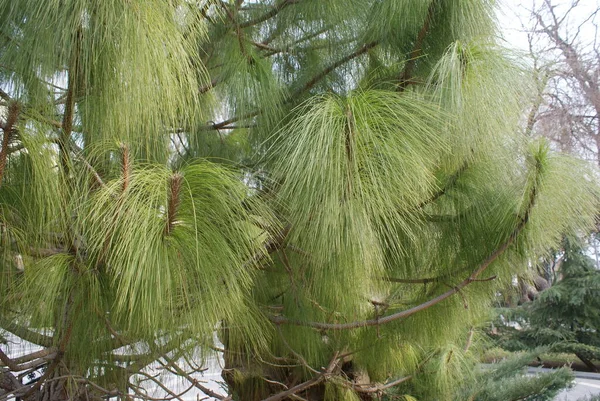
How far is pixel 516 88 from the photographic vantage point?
1118 millimetres

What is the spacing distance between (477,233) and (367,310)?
36 cm

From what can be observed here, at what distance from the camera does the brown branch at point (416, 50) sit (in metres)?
1.28

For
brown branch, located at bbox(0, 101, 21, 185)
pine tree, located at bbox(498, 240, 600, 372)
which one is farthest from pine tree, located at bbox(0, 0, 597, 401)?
pine tree, located at bbox(498, 240, 600, 372)

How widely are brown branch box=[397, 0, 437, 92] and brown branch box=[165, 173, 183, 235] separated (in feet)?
1.96

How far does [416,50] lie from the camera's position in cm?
128

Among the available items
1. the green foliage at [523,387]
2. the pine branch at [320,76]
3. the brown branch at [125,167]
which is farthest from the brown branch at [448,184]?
the green foliage at [523,387]

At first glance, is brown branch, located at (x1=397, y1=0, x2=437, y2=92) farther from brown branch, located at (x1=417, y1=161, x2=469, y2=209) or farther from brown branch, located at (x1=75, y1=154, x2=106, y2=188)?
brown branch, located at (x1=75, y1=154, x2=106, y2=188)

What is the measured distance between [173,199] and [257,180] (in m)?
0.42

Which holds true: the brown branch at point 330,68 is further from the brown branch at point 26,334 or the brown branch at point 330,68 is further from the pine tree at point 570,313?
the pine tree at point 570,313

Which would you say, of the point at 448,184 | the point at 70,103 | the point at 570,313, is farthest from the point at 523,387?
the point at 570,313

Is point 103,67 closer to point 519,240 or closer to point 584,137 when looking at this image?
point 519,240

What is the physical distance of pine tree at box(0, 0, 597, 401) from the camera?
2.87 feet

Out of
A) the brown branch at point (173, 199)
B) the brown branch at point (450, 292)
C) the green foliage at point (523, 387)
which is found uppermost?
the brown branch at point (173, 199)

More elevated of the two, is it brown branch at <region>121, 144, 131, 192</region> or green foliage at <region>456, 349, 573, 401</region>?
brown branch at <region>121, 144, 131, 192</region>
